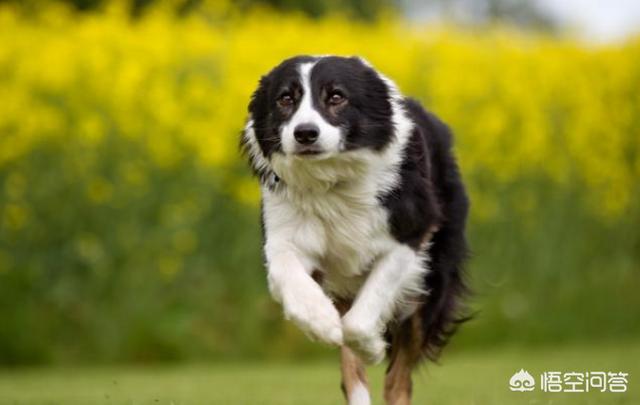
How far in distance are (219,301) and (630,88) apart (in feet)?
16.7

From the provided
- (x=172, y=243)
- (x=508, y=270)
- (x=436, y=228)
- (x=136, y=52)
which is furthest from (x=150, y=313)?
(x=436, y=228)

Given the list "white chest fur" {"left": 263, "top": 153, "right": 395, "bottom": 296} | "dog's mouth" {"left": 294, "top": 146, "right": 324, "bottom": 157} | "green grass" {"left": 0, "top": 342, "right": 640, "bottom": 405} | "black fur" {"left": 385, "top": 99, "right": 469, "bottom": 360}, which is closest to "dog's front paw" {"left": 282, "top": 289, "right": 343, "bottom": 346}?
"white chest fur" {"left": 263, "top": 153, "right": 395, "bottom": 296}

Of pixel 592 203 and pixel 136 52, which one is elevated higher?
pixel 136 52

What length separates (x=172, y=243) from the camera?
11594mm

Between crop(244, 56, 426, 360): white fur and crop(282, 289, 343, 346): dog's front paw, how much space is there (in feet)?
0.65

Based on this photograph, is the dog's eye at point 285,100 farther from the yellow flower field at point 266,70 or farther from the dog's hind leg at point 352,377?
the yellow flower field at point 266,70

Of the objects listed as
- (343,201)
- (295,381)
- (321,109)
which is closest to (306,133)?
(321,109)

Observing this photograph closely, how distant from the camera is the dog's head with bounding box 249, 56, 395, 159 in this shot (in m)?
5.54

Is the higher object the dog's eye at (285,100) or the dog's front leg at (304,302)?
the dog's eye at (285,100)

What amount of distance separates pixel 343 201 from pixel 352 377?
2.82ft

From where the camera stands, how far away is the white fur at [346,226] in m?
5.73

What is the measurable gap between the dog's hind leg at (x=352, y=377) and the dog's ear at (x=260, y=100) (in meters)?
0.98

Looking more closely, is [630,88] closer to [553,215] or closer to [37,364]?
[553,215]

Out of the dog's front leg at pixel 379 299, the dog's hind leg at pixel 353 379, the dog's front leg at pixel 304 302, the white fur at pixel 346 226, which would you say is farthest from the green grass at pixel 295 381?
the dog's front leg at pixel 304 302
